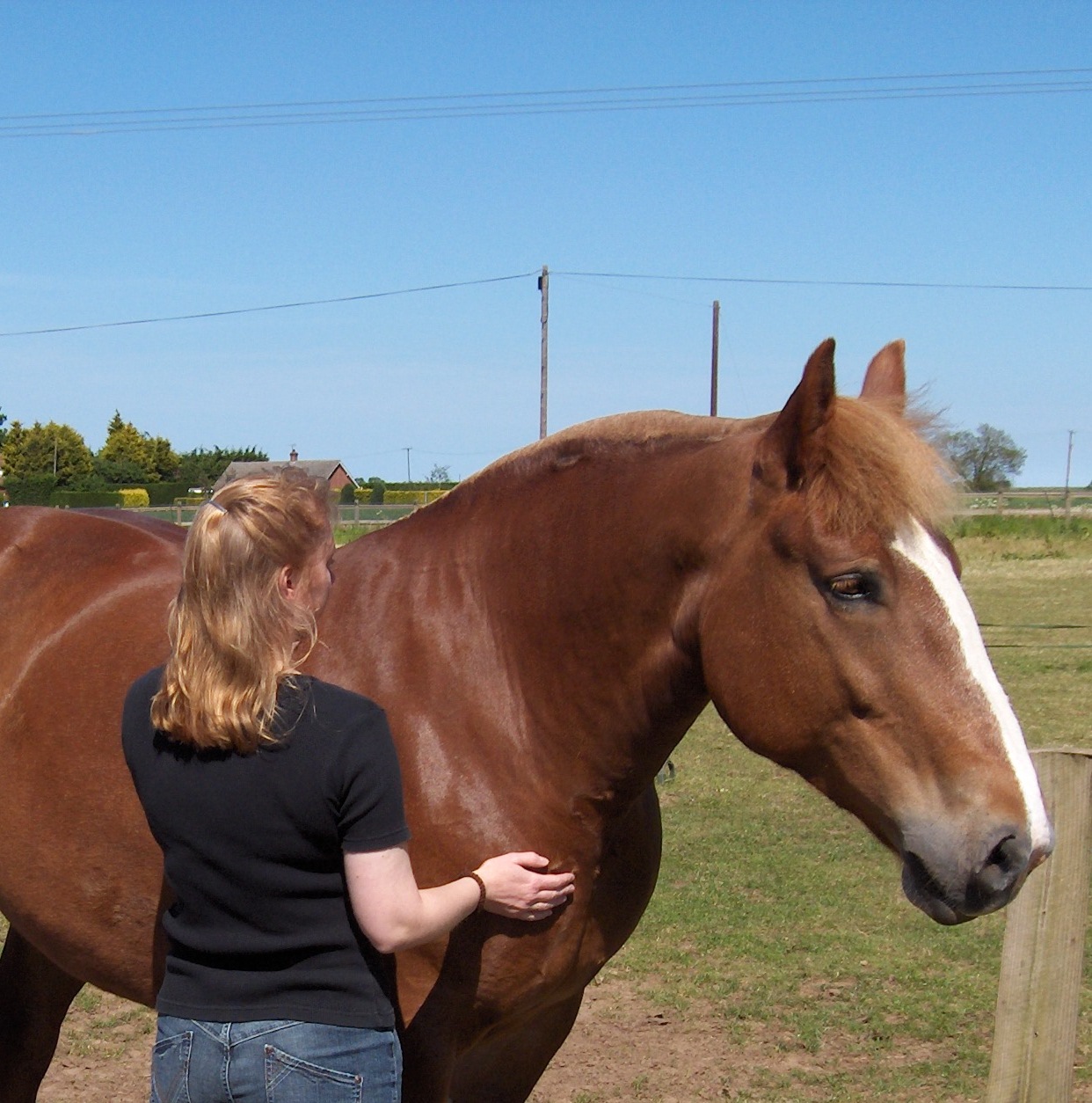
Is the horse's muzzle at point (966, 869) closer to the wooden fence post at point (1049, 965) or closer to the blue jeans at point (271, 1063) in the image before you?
the blue jeans at point (271, 1063)

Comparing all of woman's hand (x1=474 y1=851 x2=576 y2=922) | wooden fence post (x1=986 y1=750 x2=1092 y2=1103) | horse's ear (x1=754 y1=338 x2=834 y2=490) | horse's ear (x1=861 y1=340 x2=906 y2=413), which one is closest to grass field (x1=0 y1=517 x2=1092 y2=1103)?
→ wooden fence post (x1=986 y1=750 x2=1092 y2=1103)

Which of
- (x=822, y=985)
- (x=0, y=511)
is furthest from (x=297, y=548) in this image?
(x=822, y=985)

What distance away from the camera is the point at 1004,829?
1.84 m

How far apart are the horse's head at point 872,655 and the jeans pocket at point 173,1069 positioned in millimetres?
1093

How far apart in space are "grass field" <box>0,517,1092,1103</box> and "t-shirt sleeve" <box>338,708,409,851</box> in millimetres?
2600

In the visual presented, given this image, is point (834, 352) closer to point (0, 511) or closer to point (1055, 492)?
point (0, 511)

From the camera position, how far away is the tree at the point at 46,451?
64250 millimetres

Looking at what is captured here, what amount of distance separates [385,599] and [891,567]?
111 cm

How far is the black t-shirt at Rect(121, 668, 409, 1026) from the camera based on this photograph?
177 centimetres

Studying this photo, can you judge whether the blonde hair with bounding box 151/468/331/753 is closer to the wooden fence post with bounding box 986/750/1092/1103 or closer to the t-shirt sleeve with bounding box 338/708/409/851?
the t-shirt sleeve with bounding box 338/708/409/851

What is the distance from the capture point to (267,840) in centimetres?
178

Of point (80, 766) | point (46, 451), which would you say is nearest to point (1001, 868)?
point (80, 766)

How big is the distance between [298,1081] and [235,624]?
72cm

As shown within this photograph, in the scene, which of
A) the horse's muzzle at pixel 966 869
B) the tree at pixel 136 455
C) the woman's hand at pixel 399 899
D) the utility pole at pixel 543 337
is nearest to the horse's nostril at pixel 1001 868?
the horse's muzzle at pixel 966 869
